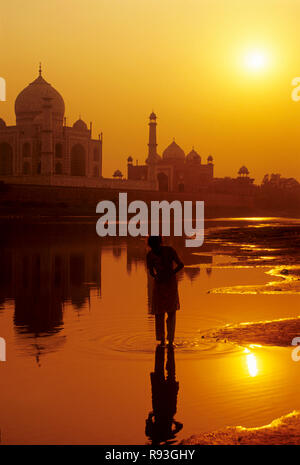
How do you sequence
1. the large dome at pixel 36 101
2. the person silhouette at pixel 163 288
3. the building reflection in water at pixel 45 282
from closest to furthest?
1. the person silhouette at pixel 163 288
2. the building reflection in water at pixel 45 282
3. the large dome at pixel 36 101

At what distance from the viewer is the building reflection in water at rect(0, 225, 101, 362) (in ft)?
28.5

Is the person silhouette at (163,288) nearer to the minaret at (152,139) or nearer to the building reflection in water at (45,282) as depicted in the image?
the building reflection in water at (45,282)

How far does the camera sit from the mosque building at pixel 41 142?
220ft

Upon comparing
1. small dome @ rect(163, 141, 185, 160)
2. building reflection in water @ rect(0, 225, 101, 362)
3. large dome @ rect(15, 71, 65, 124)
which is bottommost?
building reflection in water @ rect(0, 225, 101, 362)

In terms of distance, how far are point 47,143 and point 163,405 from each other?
193 ft

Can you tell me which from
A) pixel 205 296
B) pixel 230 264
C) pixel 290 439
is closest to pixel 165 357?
pixel 290 439

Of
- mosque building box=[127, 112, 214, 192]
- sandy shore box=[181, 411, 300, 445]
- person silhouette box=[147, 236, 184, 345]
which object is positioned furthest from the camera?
mosque building box=[127, 112, 214, 192]

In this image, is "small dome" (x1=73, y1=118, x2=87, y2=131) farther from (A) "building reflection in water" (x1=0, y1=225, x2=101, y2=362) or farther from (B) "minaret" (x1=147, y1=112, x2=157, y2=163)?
(A) "building reflection in water" (x1=0, y1=225, x2=101, y2=362)

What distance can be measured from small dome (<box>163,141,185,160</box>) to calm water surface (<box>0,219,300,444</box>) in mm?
80941

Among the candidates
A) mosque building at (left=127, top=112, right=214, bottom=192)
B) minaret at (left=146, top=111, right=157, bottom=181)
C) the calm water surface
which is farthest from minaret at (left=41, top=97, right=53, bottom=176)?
the calm water surface

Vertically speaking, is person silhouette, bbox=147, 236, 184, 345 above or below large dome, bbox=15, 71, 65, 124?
below

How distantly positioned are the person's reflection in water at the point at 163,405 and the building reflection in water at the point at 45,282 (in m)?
1.33

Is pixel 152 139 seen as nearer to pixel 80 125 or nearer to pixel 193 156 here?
pixel 80 125

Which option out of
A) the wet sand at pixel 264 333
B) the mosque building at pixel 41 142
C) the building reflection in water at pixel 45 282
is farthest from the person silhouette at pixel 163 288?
the mosque building at pixel 41 142
